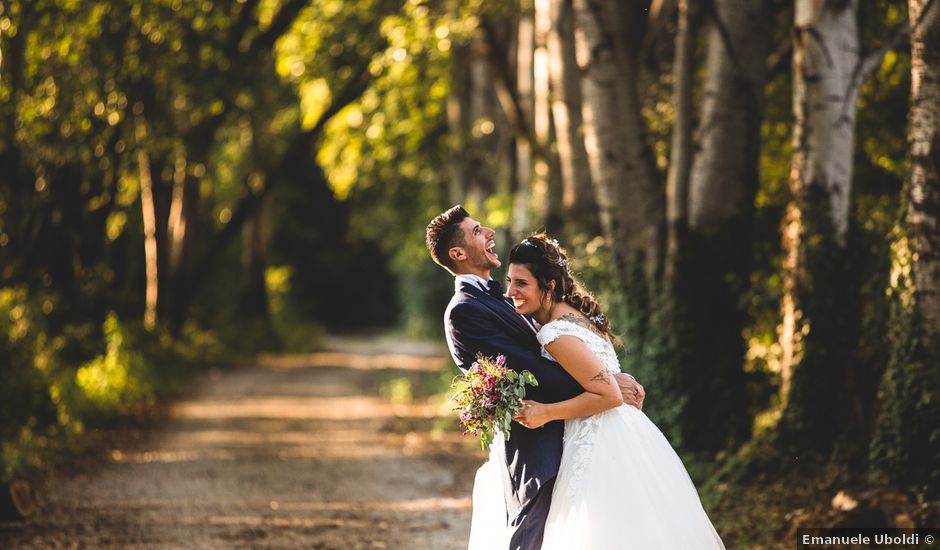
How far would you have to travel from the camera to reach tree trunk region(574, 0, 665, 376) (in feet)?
31.3

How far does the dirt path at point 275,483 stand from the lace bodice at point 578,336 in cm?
360

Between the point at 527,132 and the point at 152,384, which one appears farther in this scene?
the point at 152,384

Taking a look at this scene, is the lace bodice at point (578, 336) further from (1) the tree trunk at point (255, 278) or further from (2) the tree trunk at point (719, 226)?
(1) the tree trunk at point (255, 278)

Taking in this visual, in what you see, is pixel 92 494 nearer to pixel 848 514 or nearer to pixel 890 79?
pixel 848 514

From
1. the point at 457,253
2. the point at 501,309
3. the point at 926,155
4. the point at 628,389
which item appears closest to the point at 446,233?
the point at 457,253

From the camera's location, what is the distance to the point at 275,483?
10680mm

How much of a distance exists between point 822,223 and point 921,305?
5.15ft

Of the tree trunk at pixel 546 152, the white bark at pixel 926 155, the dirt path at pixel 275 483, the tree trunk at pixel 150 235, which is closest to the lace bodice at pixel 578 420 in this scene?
the white bark at pixel 926 155

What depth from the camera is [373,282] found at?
5728cm

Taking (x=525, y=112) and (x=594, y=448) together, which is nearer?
(x=594, y=448)

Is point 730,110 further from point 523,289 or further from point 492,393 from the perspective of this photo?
point 492,393

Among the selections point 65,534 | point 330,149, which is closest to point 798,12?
point 65,534

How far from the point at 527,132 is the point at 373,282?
4170 centimetres

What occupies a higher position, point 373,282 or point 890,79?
point 890,79
